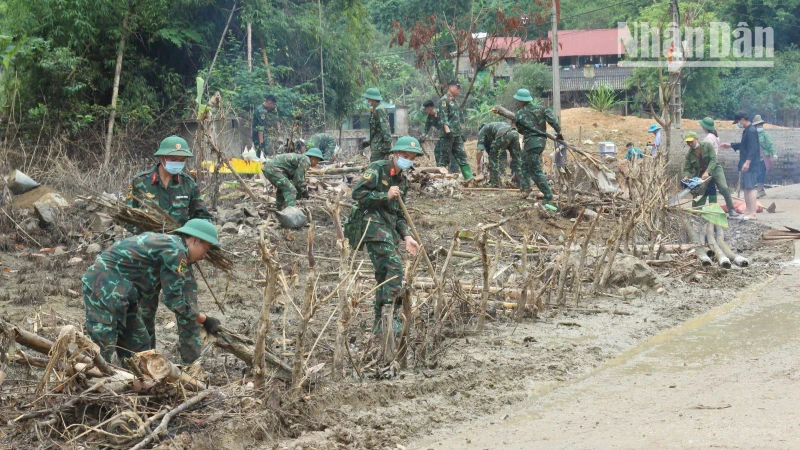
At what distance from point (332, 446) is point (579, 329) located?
3.66 metres

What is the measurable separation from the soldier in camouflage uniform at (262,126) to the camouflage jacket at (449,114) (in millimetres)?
3388

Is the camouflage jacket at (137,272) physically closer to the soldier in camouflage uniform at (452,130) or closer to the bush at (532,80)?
the soldier in camouflage uniform at (452,130)

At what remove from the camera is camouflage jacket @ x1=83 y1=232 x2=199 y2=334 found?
544 centimetres

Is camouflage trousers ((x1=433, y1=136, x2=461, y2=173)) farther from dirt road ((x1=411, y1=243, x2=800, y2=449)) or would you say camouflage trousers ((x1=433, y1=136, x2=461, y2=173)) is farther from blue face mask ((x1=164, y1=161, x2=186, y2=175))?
blue face mask ((x1=164, y1=161, x2=186, y2=175))

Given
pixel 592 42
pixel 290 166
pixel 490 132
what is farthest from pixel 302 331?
pixel 592 42

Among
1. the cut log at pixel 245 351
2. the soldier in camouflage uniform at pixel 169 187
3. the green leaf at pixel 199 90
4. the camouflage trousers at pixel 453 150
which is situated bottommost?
the cut log at pixel 245 351

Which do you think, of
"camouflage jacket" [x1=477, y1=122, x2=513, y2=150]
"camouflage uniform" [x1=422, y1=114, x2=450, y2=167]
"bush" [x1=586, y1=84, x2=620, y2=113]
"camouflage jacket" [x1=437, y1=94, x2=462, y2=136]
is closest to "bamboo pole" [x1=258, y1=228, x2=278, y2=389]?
"camouflage jacket" [x1=477, y1=122, x2=513, y2=150]

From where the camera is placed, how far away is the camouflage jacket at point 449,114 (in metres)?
14.7

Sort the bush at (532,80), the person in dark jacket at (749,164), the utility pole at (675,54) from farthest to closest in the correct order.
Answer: the bush at (532,80), the utility pole at (675,54), the person in dark jacket at (749,164)

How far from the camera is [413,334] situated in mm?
6910

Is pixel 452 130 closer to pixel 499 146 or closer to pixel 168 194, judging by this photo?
pixel 499 146

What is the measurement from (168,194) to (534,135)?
24.6ft

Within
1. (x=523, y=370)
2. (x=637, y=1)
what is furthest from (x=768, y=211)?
(x=637, y=1)

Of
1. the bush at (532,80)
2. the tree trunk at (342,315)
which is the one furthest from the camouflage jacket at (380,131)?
the bush at (532,80)
